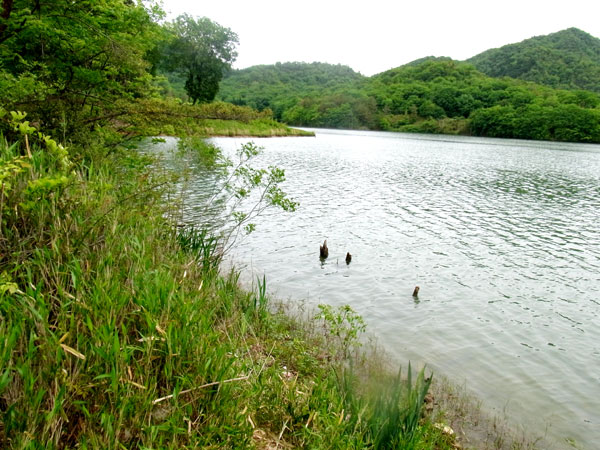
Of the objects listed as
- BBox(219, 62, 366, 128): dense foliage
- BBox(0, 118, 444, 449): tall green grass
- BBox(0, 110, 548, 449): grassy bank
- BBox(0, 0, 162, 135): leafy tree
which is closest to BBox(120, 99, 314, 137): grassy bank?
BBox(0, 0, 162, 135): leafy tree

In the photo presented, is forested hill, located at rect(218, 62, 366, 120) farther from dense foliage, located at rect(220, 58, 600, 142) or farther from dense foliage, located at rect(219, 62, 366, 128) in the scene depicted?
dense foliage, located at rect(220, 58, 600, 142)

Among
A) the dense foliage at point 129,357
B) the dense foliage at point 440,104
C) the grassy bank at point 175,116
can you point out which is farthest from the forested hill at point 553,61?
the dense foliage at point 129,357

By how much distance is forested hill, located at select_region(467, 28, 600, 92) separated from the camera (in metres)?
144

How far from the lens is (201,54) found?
74.1m

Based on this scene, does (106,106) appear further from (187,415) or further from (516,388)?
(516,388)

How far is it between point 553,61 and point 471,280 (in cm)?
18245

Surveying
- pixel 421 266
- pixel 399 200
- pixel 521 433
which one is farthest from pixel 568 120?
pixel 521 433

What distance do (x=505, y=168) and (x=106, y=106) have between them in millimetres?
40080

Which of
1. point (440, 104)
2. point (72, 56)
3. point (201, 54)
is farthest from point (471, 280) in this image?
point (440, 104)

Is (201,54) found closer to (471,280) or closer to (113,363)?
(471,280)

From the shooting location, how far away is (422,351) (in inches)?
300

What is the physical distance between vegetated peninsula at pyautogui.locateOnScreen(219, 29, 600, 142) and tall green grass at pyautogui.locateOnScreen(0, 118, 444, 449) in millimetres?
117857

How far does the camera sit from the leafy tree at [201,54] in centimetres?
7356

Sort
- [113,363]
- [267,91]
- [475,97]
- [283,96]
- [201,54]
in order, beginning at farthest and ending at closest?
[267,91], [283,96], [475,97], [201,54], [113,363]
